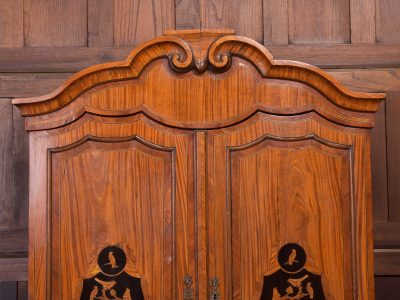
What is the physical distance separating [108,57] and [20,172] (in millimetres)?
686

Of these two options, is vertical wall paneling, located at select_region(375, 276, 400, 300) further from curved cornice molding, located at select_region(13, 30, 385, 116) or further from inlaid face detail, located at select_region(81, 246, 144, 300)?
inlaid face detail, located at select_region(81, 246, 144, 300)

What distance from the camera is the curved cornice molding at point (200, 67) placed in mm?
1994

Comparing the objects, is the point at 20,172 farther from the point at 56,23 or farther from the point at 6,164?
the point at 56,23

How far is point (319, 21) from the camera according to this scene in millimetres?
2719

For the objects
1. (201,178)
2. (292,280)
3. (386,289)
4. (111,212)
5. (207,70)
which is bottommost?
(386,289)

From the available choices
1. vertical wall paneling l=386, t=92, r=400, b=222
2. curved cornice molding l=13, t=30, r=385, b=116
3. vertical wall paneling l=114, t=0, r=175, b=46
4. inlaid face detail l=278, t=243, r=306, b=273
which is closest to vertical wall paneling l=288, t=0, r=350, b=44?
vertical wall paneling l=386, t=92, r=400, b=222

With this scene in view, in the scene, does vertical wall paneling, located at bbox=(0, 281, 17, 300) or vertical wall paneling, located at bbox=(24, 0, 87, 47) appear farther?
vertical wall paneling, located at bbox=(24, 0, 87, 47)

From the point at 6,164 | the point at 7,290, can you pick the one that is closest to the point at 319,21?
the point at 6,164

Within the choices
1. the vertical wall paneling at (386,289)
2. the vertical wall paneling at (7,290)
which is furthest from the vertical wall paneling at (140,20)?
the vertical wall paneling at (386,289)

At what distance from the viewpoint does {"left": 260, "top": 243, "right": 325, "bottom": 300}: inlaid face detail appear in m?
1.97

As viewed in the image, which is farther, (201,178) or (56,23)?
(56,23)

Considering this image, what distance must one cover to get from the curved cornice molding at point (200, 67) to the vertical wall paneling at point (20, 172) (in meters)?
0.67

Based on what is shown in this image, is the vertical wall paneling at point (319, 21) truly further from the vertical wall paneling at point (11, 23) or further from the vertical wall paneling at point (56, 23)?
the vertical wall paneling at point (11, 23)

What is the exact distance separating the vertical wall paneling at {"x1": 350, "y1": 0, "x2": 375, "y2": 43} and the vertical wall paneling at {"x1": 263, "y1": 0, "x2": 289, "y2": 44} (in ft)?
1.07
